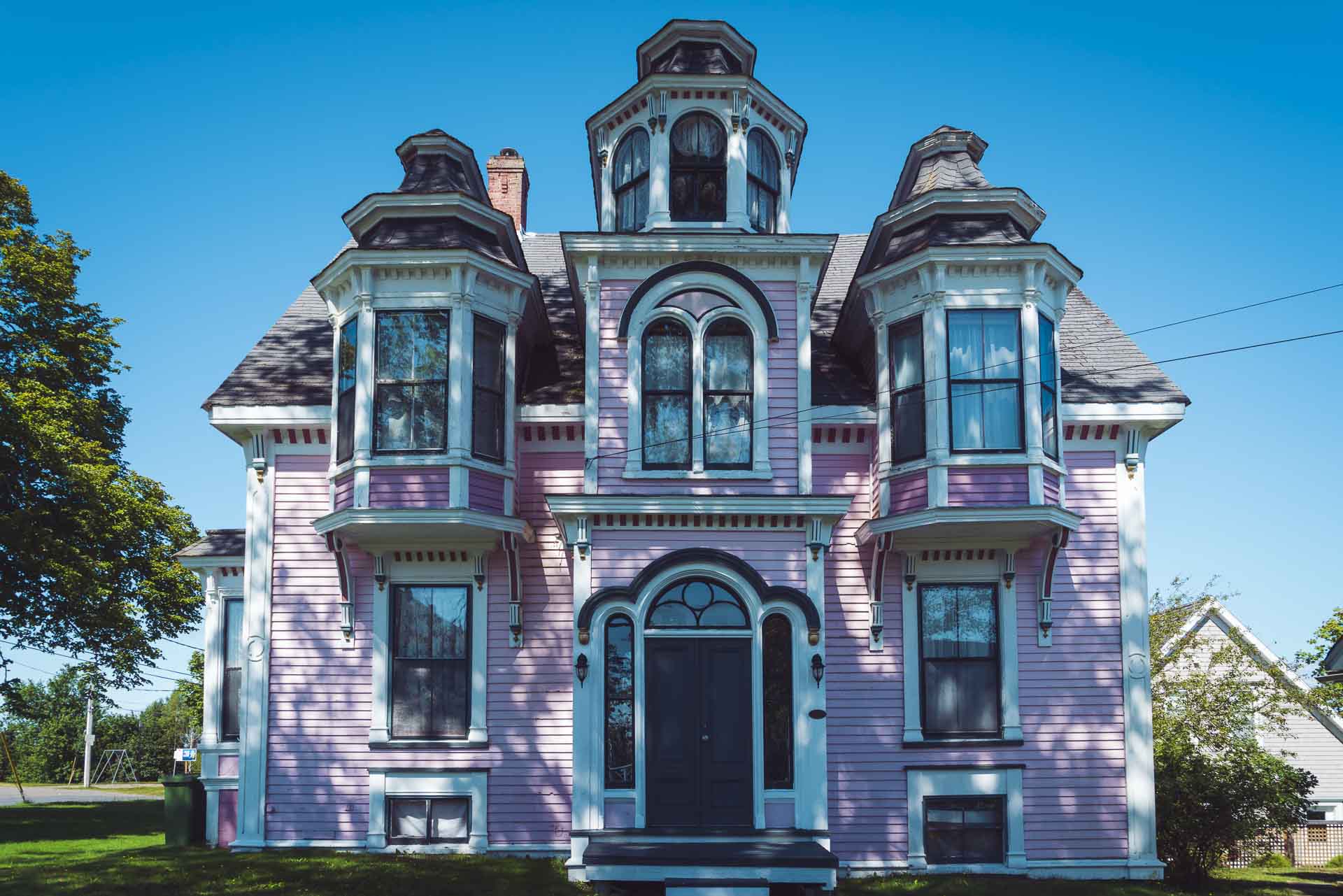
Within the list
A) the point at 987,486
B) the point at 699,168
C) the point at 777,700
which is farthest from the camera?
the point at 699,168

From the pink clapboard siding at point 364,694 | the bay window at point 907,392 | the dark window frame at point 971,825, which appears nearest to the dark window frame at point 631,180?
the pink clapboard siding at point 364,694

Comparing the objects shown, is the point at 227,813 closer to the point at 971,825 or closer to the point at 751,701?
the point at 751,701

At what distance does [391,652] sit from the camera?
52.5 feet

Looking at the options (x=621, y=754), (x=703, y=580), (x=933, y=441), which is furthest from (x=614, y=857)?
(x=933, y=441)

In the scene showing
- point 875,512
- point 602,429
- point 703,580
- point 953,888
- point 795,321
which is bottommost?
point 953,888

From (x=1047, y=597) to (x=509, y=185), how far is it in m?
13.2

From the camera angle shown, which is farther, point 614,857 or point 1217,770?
point 1217,770

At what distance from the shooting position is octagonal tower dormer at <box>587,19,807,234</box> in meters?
16.4

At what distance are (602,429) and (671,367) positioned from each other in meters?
1.28

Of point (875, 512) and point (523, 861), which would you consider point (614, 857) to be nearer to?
point (523, 861)

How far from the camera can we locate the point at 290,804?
Answer: 15.8m

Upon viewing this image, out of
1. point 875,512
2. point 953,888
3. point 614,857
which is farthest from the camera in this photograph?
point 875,512

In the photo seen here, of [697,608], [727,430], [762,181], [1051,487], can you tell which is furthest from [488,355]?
[1051,487]

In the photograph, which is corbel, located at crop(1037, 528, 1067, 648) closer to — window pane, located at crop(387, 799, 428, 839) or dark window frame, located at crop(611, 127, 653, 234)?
dark window frame, located at crop(611, 127, 653, 234)
